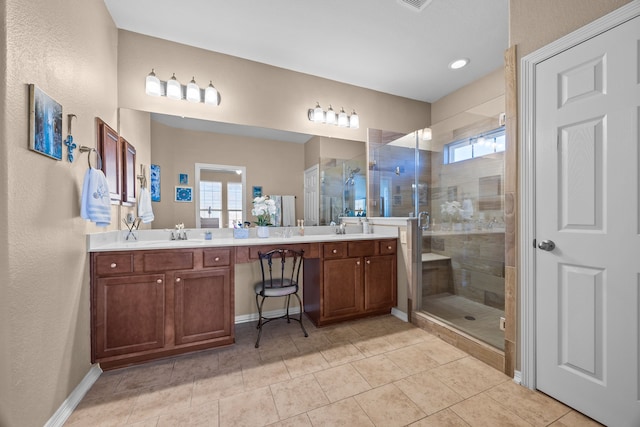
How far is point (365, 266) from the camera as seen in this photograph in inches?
103

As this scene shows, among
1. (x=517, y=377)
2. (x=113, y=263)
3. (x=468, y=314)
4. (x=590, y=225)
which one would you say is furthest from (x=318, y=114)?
(x=517, y=377)

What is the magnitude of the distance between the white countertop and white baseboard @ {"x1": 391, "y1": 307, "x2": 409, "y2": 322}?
2.65ft

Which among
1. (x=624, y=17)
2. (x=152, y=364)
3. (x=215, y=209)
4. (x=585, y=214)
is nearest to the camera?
(x=624, y=17)

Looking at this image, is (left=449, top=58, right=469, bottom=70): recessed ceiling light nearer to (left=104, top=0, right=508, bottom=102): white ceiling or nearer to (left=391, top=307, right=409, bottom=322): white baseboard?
(left=104, top=0, right=508, bottom=102): white ceiling

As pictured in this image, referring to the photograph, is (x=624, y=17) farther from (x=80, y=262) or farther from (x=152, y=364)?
(x=152, y=364)

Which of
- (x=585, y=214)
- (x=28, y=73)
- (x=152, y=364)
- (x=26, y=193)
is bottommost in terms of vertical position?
(x=152, y=364)

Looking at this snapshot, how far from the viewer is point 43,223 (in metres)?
1.27

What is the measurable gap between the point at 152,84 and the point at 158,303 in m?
1.92

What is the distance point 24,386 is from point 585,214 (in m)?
2.85

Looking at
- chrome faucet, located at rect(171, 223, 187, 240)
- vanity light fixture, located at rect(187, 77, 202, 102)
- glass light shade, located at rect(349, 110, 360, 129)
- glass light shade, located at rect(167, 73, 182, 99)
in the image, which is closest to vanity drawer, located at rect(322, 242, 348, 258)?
chrome faucet, located at rect(171, 223, 187, 240)

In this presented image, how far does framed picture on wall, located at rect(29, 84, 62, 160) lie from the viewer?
45.8 inches

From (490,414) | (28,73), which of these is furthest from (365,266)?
(28,73)

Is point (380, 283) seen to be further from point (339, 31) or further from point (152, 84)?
point (152, 84)

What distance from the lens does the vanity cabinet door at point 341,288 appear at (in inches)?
96.3
